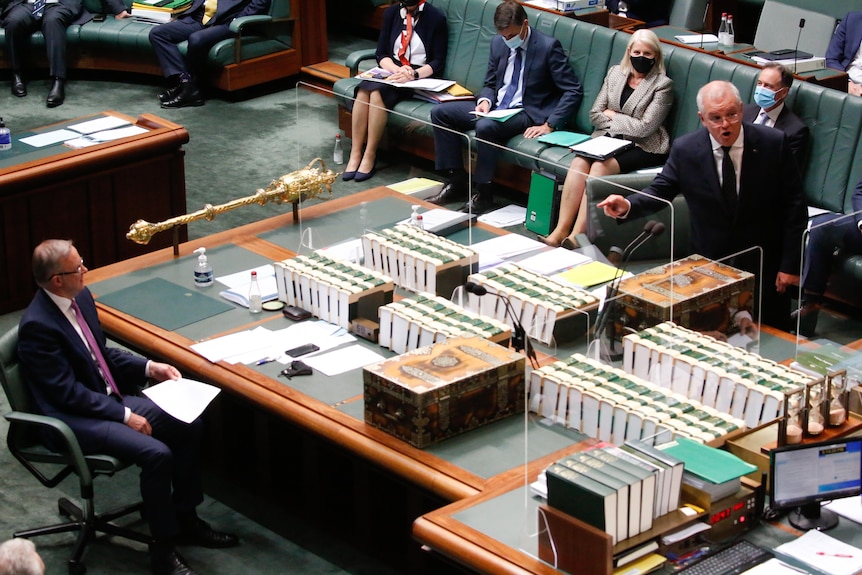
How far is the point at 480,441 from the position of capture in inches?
169

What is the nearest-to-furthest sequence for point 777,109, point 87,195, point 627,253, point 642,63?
point 627,253
point 777,109
point 87,195
point 642,63

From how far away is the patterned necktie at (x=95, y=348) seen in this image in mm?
4645

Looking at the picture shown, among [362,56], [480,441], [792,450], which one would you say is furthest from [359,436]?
[362,56]

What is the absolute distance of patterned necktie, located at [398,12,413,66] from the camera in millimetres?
8281

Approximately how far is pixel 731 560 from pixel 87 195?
14.3 ft

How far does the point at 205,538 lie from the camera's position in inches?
187

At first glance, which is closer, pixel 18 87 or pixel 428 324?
pixel 428 324

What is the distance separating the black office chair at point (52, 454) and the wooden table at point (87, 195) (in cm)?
214

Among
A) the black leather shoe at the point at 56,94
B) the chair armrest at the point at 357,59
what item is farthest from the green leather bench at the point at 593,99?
the black leather shoe at the point at 56,94

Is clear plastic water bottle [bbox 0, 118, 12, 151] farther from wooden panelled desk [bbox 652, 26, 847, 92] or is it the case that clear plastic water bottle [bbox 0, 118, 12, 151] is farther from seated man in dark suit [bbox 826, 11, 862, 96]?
seated man in dark suit [bbox 826, 11, 862, 96]

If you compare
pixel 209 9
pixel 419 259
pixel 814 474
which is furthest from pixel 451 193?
pixel 209 9

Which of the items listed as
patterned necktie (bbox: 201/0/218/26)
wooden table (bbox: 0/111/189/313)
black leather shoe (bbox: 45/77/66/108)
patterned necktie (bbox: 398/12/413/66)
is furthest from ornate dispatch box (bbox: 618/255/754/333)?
black leather shoe (bbox: 45/77/66/108)

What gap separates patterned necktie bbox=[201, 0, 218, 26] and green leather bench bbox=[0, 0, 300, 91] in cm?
24

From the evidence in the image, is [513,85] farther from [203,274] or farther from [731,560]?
[731,560]
